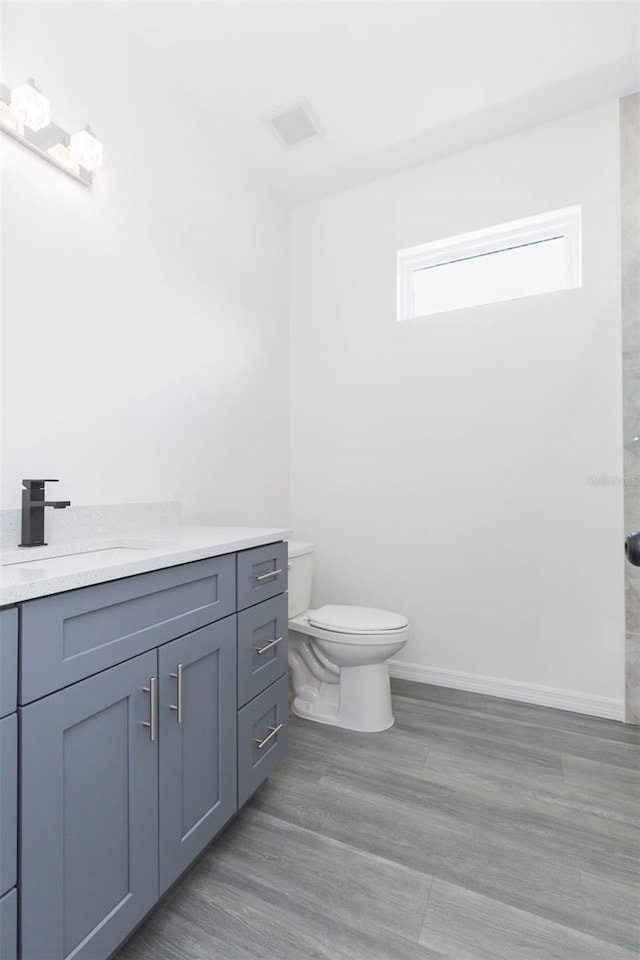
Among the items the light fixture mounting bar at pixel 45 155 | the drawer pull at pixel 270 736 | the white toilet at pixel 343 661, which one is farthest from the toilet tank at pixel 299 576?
the light fixture mounting bar at pixel 45 155

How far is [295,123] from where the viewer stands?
2100 mm

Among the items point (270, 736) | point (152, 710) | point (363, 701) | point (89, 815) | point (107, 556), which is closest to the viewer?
point (89, 815)

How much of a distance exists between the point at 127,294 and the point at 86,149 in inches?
16.7

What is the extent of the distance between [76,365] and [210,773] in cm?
124

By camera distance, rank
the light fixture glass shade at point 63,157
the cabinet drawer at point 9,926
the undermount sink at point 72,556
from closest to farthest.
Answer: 1. the cabinet drawer at point 9,926
2. the undermount sink at point 72,556
3. the light fixture glass shade at point 63,157

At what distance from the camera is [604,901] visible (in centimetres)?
115

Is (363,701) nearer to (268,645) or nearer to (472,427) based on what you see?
(268,645)

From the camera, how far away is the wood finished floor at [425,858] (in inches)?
41.1

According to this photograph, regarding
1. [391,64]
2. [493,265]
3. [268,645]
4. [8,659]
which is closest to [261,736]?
[268,645]

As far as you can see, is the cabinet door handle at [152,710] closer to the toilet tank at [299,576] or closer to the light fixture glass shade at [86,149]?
the toilet tank at [299,576]

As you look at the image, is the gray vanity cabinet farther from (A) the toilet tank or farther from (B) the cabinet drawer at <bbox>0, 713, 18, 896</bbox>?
(A) the toilet tank

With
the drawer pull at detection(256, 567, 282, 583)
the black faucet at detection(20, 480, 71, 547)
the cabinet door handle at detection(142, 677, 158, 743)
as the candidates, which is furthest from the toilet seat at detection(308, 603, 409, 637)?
the black faucet at detection(20, 480, 71, 547)

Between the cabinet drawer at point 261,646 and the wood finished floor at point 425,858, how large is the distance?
1.30 feet

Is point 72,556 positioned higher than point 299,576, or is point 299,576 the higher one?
point 72,556
